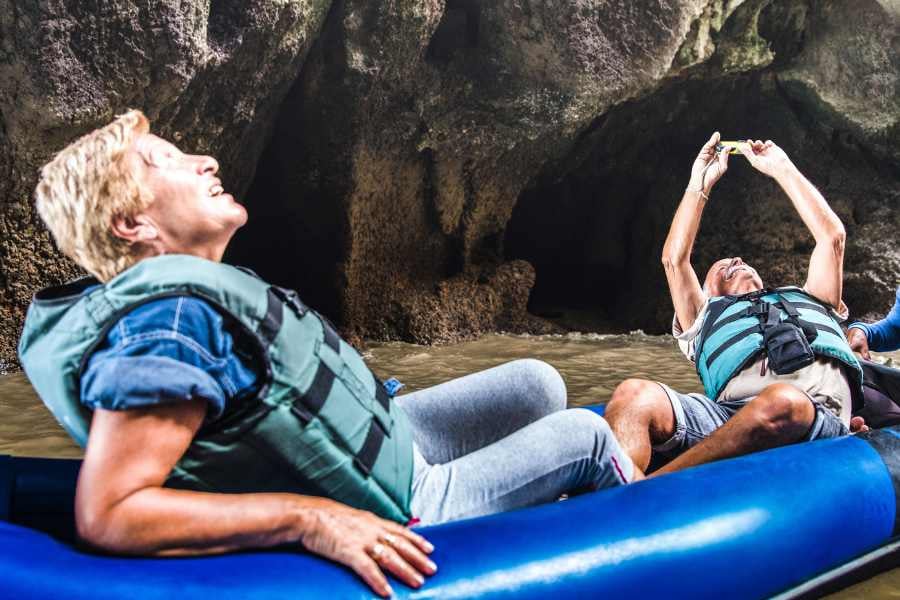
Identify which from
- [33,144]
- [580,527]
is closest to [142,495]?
[580,527]

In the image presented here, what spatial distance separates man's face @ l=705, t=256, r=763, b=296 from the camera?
2832mm

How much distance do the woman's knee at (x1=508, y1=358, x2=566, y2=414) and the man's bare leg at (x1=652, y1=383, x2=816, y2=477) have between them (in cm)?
49

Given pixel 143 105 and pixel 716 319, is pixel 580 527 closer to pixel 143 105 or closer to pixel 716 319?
pixel 716 319

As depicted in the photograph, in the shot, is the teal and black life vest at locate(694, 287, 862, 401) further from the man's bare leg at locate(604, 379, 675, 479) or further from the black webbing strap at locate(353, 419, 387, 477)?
the black webbing strap at locate(353, 419, 387, 477)

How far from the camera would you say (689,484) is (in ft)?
5.33

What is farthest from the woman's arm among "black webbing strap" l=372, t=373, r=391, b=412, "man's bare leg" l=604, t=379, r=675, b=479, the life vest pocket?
the life vest pocket

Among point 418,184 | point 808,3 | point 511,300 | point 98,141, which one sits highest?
point 808,3

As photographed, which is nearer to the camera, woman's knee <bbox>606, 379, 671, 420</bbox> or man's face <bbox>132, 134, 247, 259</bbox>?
man's face <bbox>132, 134, 247, 259</bbox>

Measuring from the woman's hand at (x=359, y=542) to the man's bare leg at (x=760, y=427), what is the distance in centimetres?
101

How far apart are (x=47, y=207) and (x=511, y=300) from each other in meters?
5.77

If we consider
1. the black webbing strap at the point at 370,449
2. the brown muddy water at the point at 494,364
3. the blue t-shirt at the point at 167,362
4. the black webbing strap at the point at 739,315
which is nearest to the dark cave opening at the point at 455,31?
the brown muddy water at the point at 494,364

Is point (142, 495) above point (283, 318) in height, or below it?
below

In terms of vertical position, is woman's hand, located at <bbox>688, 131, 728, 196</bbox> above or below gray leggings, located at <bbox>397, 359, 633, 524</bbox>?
above

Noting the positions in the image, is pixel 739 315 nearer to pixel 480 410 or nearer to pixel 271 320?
pixel 480 410
